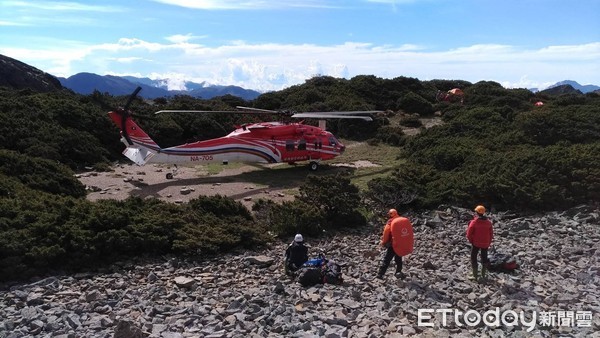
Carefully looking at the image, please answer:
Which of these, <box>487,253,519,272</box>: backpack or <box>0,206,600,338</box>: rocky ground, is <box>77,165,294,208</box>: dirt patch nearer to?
<box>0,206,600,338</box>: rocky ground

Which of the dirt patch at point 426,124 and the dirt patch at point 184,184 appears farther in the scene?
the dirt patch at point 426,124

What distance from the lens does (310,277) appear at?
9.61 meters

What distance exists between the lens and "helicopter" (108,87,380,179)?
19.0 metres

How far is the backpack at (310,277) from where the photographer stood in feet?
31.5

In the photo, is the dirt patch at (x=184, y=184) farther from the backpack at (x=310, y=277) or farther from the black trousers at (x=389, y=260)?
the black trousers at (x=389, y=260)

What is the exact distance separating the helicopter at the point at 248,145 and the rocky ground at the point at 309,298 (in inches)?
336

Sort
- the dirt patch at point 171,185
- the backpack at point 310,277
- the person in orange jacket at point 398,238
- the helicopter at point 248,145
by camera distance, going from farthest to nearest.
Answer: the helicopter at point 248,145
the dirt patch at point 171,185
the person in orange jacket at point 398,238
the backpack at point 310,277

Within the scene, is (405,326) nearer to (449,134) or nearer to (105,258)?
(105,258)

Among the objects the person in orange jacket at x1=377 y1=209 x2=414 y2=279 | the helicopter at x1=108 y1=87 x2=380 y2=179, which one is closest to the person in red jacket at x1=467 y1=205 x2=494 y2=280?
the person in orange jacket at x1=377 y1=209 x2=414 y2=279

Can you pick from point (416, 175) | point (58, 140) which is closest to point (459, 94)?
point (416, 175)

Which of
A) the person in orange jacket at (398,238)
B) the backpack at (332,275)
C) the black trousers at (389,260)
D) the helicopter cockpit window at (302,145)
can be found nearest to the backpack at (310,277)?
the backpack at (332,275)
